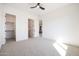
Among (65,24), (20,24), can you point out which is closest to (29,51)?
(65,24)

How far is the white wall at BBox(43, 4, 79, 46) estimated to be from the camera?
126 inches

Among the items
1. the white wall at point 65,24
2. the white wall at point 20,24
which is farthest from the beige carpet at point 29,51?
the white wall at point 20,24

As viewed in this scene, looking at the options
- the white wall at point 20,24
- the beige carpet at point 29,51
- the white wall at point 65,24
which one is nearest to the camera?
the beige carpet at point 29,51

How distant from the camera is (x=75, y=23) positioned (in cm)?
325

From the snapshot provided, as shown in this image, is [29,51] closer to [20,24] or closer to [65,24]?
[65,24]

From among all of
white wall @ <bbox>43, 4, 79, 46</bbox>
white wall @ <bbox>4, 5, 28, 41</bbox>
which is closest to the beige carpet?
white wall @ <bbox>43, 4, 79, 46</bbox>

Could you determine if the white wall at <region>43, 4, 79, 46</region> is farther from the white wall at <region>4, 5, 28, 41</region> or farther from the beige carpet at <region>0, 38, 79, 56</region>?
the white wall at <region>4, 5, 28, 41</region>

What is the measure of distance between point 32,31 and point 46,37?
145 cm

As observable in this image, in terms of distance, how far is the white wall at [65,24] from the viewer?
126 inches

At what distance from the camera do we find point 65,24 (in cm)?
370

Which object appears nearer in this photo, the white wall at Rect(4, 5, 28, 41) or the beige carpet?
the beige carpet

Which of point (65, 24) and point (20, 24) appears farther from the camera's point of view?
point (20, 24)

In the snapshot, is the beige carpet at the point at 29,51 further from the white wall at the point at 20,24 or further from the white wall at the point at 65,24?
the white wall at the point at 20,24

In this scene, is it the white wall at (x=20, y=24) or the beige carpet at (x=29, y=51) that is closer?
the beige carpet at (x=29, y=51)
